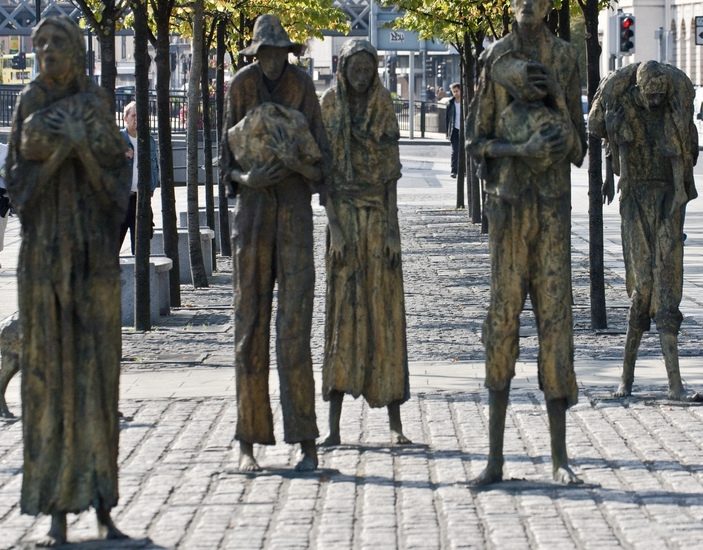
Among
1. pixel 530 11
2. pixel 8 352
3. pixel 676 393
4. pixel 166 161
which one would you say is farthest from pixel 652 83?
pixel 166 161

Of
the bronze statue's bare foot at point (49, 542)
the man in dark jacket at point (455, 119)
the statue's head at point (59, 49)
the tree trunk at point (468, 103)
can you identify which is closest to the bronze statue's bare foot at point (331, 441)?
the bronze statue's bare foot at point (49, 542)

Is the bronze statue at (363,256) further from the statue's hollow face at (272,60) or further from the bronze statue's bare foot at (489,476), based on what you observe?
the bronze statue's bare foot at (489,476)

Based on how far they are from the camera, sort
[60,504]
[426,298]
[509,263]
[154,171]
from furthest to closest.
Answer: [154,171], [426,298], [509,263], [60,504]

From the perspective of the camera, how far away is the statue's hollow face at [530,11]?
8711 mm

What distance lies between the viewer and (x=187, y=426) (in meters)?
10.7

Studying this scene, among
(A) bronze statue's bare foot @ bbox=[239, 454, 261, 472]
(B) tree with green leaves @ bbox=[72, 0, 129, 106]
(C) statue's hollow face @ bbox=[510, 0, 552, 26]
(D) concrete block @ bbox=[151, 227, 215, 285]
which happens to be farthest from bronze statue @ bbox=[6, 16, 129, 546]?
(D) concrete block @ bbox=[151, 227, 215, 285]

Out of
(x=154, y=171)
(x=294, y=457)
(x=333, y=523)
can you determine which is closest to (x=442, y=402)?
(x=294, y=457)

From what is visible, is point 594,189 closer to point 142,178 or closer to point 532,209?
point 142,178

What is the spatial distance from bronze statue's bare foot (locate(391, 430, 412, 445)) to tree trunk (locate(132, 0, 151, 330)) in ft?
18.0

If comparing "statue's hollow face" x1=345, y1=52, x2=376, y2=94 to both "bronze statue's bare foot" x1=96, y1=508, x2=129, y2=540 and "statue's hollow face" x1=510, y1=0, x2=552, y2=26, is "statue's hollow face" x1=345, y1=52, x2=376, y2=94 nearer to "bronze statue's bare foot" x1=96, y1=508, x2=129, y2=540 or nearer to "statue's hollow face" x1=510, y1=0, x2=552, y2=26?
"statue's hollow face" x1=510, y1=0, x2=552, y2=26

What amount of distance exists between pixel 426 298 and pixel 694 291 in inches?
101

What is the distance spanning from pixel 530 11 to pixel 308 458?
2.39 meters

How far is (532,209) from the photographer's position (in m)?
8.73

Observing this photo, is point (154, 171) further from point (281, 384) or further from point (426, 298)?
point (281, 384)
